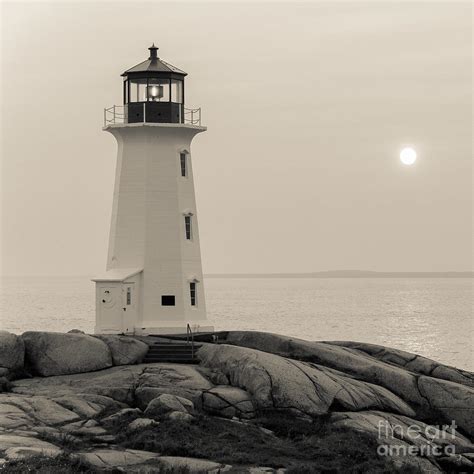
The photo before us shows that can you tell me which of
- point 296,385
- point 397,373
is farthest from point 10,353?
point 397,373

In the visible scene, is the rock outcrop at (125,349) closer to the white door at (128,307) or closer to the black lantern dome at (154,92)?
the white door at (128,307)

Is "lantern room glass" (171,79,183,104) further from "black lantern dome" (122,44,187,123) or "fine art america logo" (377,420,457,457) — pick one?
"fine art america logo" (377,420,457,457)

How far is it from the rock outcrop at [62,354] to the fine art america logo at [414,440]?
9770 mm

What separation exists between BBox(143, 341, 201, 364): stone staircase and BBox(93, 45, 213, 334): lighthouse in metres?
3.41

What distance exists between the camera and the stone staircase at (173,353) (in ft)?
126

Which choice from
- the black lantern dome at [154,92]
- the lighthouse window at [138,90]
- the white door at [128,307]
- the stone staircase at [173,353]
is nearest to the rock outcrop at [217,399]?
the stone staircase at [173,353]

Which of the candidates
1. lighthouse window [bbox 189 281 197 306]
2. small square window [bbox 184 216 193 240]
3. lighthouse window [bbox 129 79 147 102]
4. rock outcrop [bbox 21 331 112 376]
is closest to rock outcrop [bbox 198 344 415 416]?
rock outcrop [bbox 21 331 112 376]

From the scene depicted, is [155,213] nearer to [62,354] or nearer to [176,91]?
[176,91]

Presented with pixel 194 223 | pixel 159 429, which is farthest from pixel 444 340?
pixel 159 429

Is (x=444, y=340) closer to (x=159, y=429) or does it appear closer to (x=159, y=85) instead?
(x=159, y=85)

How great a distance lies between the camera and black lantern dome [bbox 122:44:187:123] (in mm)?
43969

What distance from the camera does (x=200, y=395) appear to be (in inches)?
1337

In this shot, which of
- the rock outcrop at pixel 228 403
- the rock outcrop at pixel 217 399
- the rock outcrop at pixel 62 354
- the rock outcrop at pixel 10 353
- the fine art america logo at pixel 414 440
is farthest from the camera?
the rock outcrop at pixel 62 354

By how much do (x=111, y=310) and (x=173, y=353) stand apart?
170 inches
